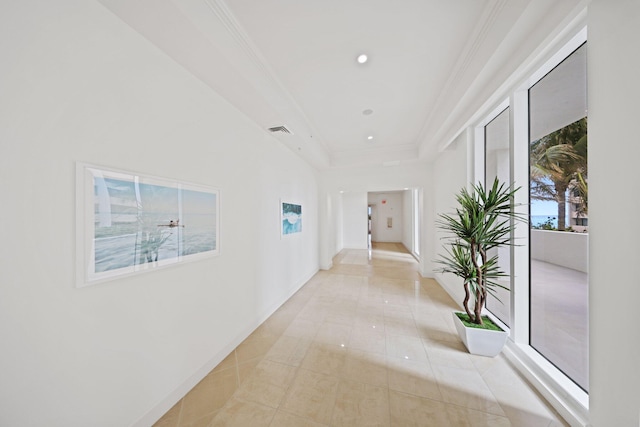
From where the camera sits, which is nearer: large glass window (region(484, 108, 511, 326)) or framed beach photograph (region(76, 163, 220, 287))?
framed beach photograph (region(76, 163, 220, 287))

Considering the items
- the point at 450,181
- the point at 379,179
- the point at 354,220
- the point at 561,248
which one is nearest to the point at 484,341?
the point at 561,248

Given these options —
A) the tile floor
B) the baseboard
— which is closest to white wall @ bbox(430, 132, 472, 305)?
→ the tile floor

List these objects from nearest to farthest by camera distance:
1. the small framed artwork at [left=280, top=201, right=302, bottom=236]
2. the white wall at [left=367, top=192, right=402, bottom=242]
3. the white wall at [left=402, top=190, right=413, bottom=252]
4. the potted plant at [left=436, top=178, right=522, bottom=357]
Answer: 1. the potted plant at [left=436, top=178, right=522, bottom=357]
2. the small framed artwork at [left=280, top=201, right=302, bottom=236]
3. the white wall at [left=402, top=190, right=413, bottom=252]
4. the white wall at [left=367, top=192, right=402, bottom=242]

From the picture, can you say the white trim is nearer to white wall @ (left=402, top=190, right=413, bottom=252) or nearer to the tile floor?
the tile floor

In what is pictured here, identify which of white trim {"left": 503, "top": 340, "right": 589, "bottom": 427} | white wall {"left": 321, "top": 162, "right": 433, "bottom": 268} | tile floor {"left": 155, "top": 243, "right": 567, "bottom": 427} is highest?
white wall {"left": 321, "top": 162, "right": 433, "bottom": 268}

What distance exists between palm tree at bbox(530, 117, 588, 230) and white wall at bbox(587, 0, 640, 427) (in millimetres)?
376

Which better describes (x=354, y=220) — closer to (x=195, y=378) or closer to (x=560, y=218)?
(x=560, y=218)

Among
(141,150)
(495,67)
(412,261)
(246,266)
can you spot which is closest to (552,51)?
(495,67)

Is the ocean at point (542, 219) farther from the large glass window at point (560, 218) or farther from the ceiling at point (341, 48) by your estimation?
the ceiling at point (341, 48)

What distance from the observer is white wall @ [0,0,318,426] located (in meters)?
0.98

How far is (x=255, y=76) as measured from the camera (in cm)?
209

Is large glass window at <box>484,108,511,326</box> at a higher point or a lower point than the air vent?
lower

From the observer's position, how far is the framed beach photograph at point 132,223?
A: 1192 millimetres

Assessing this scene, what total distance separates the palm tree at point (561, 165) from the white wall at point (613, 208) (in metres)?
0.38
